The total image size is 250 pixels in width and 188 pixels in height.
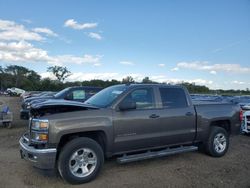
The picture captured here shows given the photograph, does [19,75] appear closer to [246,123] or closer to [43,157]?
[246,123]

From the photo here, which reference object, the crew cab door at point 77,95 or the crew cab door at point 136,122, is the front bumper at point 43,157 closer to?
the crew cab door at point 136,122

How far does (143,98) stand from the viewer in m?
6.10

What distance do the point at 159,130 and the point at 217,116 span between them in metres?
2.00

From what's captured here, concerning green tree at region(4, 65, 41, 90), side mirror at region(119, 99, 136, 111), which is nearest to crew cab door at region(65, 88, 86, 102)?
side mirror at region(119, 99, 136, 111)

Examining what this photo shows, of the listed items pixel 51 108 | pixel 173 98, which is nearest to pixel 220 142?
pixel 173 98

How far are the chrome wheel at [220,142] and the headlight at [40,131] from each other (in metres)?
4.45

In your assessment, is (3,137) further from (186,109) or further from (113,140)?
(186,109)

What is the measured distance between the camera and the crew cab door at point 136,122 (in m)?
5.53

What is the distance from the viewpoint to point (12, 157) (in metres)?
6.71

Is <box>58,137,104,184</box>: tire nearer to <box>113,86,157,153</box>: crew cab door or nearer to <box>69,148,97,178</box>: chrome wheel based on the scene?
<box>69,148,97,178</box>: chrome wheel

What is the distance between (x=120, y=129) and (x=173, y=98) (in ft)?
5.78

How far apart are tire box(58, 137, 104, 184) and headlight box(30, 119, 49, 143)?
42 cm

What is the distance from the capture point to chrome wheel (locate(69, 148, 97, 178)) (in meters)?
5.03

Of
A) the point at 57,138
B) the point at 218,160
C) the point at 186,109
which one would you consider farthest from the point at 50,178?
the point at 218,160
